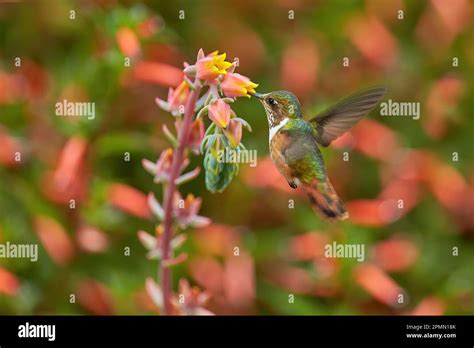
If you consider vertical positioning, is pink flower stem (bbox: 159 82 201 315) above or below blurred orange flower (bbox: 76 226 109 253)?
below

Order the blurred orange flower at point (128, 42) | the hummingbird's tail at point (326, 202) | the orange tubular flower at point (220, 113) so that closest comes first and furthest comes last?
the orange tubular flower at point (220, 113) < the hummingbird's tail at point (326, 202) < the blurred orange flower at point (128, 42)

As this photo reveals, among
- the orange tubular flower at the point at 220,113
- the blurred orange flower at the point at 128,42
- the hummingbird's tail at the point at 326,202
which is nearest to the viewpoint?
the orange tubular flower at the point at 220,113

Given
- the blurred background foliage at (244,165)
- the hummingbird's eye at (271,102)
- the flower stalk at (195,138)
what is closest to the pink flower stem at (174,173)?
the flower stalk at (195,138)

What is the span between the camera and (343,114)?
81cm

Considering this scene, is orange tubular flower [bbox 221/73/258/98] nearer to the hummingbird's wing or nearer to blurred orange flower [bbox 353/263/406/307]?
the hummingbird's wing

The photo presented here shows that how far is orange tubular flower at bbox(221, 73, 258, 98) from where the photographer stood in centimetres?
64

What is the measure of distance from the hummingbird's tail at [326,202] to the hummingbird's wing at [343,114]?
0.05 meters

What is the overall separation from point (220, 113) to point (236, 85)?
0.09 ft

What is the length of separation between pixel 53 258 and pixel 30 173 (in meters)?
0.16

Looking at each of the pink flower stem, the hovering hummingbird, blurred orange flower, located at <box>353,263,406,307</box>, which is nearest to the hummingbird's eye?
the hovering hummingbird

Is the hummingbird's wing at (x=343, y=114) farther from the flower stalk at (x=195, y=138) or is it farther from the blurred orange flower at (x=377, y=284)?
the blurred orange flower at (x=377, y=284)

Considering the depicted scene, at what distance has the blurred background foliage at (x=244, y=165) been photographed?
1.29 metres

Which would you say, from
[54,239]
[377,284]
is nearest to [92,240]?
[54,239]
